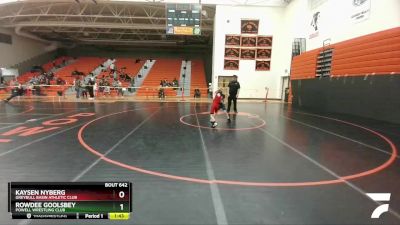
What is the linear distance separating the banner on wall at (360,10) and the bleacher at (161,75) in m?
16.5

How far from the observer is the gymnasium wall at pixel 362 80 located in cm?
1036

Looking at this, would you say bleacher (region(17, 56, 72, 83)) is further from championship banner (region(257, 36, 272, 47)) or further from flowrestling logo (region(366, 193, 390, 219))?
flowrestling logo (region(366, 193, 390, 219))

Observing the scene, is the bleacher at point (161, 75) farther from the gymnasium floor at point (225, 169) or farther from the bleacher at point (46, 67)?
the gymnasium floor at point (225, 169)

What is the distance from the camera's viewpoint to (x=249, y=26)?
74.9 feet

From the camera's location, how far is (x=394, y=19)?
36.2 ft

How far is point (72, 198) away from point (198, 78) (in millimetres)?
28637

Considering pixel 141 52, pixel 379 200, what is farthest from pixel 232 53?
pixel 379 200

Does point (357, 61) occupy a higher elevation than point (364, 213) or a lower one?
higher

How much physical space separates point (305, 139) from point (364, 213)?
429 centimetres

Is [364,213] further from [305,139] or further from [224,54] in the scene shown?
[224,54]

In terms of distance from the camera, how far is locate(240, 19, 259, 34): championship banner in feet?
74.7

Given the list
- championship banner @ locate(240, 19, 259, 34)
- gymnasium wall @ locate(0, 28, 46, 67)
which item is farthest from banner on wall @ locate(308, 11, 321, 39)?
gymnasium wall @ locate(0, 28, 46, 67)

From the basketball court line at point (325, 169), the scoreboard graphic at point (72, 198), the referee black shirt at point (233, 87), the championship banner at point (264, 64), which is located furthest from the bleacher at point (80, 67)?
the scoreboard graphic at point (72, 198)

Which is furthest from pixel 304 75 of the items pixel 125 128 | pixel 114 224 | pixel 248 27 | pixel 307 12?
pixel 114 224
